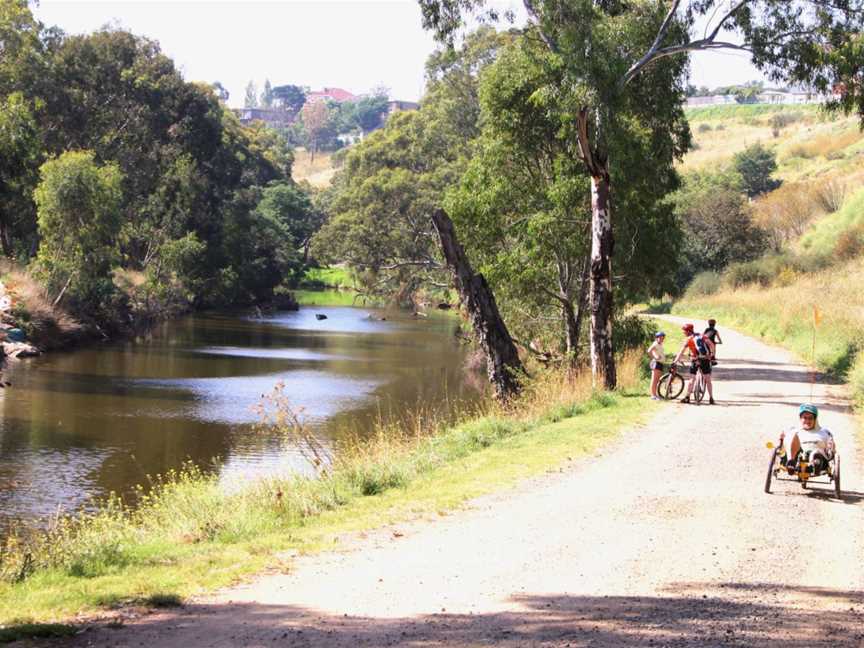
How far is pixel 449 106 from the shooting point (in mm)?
66625

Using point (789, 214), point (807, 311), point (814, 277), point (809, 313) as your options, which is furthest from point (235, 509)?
point (789, 214)

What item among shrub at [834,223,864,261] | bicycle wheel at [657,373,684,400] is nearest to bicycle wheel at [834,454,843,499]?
bicycle wheel at [657,373,684,400]

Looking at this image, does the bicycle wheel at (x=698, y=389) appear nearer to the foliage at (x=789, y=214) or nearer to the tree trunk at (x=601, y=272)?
the tree trunk at (x=601, y=272)

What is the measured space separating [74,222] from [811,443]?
46.4 metres

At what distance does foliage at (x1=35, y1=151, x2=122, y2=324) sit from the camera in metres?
52.6

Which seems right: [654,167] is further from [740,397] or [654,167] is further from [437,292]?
[437,292]

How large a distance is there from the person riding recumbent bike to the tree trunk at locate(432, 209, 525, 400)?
11314 millimetres

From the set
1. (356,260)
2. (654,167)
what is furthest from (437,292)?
(654,167)

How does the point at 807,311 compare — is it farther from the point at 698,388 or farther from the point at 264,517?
the point at 264,517

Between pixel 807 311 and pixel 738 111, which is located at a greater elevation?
pixel 738 111

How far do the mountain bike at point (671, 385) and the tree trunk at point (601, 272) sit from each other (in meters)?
1.32

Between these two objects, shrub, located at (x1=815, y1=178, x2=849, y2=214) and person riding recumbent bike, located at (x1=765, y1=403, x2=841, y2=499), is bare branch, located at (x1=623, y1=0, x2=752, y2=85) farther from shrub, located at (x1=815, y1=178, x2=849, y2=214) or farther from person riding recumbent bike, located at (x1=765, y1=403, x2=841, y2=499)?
shrub, located at (x1=815, y1=178, x2=849, y2=214)

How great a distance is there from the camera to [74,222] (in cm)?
5350

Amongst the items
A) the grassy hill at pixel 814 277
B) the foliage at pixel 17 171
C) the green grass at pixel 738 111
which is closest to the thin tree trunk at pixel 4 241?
the foliage at pixel 17 171
